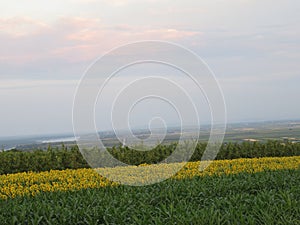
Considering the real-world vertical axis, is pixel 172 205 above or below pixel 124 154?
below

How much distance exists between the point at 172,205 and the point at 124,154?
6.33 metres

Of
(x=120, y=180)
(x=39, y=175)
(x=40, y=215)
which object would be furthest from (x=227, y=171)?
(x=40, y=215)

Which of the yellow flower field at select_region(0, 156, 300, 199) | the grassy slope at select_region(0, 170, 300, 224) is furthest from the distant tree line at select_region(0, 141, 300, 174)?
the grassy slope at select_region(0, 170, 300, 224)

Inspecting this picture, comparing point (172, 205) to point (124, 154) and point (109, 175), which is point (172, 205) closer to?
point (109, 175)

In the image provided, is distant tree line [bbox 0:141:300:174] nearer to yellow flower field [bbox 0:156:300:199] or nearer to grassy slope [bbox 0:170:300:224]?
yellow flower field [bbox 0:156:300:199]

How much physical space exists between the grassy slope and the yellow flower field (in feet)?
1.87

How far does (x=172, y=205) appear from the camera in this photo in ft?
18.9

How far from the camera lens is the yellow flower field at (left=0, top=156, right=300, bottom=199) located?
25.7 ft

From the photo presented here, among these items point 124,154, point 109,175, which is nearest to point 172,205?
point 109,175

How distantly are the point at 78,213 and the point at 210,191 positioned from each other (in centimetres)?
219

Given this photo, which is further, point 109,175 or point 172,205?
point 109,175

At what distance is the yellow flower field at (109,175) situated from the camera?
7.82 metres

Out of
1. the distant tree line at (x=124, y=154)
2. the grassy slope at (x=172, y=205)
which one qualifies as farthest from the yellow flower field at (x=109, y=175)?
the distant tree line at (x=124, y=154)

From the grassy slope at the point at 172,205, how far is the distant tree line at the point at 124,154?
423 cm
